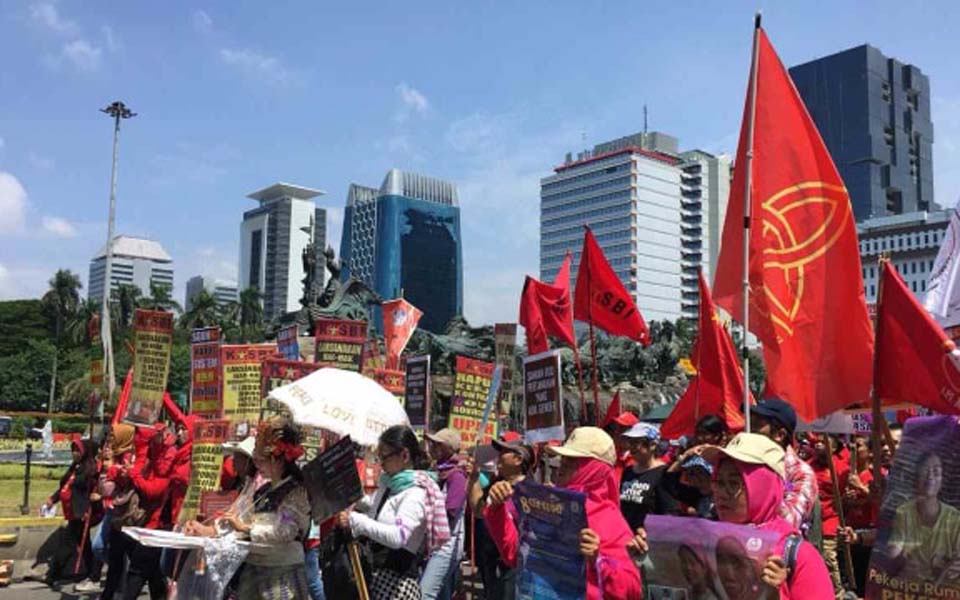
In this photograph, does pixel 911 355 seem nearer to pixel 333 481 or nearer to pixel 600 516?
pixel 600 516

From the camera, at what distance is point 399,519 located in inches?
186

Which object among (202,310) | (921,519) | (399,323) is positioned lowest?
(921,519)

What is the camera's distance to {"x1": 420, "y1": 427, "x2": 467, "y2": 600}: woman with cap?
5688 mm

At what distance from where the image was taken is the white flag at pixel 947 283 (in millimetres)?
5030

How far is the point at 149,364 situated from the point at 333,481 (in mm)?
5816

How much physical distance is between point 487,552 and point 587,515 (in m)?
5.24

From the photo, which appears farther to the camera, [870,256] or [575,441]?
[870,256]

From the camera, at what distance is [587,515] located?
3.67 metres

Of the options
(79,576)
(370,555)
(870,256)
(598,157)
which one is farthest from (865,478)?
(598,157)

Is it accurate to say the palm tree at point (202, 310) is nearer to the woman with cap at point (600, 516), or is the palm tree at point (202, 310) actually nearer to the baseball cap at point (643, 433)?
the baseball cap at point (643, 433)

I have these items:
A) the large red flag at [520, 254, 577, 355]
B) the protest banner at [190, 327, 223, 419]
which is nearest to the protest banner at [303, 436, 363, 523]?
the protest banner at [190, 327, 223, 419]

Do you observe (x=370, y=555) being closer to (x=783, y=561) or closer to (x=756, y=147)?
(x=783, y=561)

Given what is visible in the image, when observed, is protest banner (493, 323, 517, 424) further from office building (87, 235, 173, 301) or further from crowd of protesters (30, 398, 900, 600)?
office building (87, 235, 173, 301)

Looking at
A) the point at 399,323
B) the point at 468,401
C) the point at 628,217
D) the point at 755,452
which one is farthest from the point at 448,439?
the point at 628,217
